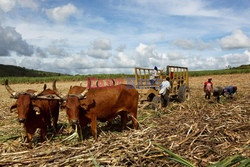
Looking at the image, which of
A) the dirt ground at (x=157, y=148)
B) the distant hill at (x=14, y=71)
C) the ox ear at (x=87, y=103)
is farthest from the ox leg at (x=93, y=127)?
the distant hill at (x=14, y=71)

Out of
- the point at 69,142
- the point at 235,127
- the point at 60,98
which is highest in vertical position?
the point at 60,98

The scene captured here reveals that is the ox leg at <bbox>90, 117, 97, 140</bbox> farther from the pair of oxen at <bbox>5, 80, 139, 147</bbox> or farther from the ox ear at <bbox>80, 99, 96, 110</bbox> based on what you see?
the ox ear at <bbox>80, 99, 96, 110</bbox>

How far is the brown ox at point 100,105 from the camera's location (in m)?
5.63

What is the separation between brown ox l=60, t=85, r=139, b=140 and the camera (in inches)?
222

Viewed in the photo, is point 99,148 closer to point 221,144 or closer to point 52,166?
point 52,166

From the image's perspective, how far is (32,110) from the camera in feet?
18.9

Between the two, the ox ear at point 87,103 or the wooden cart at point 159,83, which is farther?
the wooden cart at point 159,83

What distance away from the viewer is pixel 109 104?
6.38 metres

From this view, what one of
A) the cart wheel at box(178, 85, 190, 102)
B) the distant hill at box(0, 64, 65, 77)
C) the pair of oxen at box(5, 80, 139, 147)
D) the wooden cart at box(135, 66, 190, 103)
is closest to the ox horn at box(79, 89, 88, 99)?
the pair of oxen at box(5, 80, 139, 147)

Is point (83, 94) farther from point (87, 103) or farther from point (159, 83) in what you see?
point (159, 83)

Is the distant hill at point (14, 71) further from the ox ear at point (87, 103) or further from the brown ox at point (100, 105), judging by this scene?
the ox ear at point (87, 103)

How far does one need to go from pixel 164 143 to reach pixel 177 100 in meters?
8.91

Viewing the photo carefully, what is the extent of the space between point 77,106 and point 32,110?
1.13 metres

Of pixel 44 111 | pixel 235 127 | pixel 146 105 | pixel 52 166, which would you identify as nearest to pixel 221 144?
pixel 235 127
